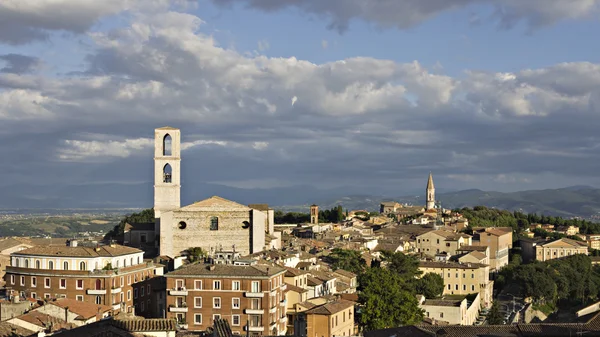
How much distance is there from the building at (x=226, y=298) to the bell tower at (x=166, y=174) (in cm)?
2776

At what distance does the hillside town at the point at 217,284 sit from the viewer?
36.6 meters

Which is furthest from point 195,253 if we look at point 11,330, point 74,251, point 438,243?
point 438,243

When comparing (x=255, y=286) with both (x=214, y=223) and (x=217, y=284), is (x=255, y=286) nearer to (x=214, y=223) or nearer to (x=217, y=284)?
(x=217, y=284)

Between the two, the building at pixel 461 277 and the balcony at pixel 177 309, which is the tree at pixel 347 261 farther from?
the balcony at pixel 177 309

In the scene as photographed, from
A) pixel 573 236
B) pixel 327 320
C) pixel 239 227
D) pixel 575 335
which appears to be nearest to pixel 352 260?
pixel 239 227

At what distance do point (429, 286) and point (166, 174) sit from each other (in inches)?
999

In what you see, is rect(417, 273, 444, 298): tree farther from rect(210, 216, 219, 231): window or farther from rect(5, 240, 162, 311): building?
rect(5, 240, 162, 311): building

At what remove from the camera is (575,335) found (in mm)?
22828

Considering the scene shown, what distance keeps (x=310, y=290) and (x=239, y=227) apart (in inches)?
700

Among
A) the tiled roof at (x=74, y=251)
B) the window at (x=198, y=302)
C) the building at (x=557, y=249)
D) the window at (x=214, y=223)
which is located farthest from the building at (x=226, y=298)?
the building at (x=557, y=249)

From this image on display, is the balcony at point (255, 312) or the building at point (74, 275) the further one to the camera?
the building at point (74, 275)

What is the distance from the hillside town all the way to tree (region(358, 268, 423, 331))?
311 mm

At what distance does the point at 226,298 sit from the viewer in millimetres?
46250

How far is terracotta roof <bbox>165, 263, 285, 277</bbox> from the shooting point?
46.4 meters
